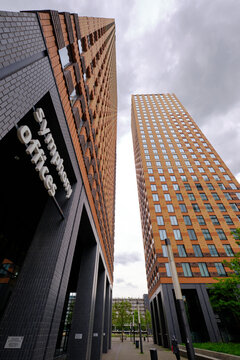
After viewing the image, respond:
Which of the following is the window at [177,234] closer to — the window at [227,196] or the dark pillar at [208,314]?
the dark pillar at [208,314]

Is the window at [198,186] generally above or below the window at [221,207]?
above

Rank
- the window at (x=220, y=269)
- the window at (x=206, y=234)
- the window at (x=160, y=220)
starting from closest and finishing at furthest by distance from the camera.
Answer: the window at (x=220, y=269)
the window at (x=206, y=234)
the window at (x=160, y=220)

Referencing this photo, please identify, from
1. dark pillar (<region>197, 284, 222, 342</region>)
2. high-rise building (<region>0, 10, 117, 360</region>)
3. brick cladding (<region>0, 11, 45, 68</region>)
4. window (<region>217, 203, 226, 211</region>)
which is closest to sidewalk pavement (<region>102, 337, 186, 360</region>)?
dark pillar (<region>197, 284, 222, 342</region>)

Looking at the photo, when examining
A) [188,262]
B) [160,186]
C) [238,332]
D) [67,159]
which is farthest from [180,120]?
[67,159]

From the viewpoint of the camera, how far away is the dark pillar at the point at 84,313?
10828 mm

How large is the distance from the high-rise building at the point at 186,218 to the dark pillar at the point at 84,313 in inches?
752

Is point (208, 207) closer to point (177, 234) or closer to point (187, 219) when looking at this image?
point (187, 219)

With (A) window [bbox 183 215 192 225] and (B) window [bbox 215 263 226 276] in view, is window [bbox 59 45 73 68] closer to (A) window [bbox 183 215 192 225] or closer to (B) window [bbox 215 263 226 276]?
(A) window [bbox 183 215 192 225]

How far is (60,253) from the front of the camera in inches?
269

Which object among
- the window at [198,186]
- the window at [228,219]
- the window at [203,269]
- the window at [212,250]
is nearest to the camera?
the window at [203,269]

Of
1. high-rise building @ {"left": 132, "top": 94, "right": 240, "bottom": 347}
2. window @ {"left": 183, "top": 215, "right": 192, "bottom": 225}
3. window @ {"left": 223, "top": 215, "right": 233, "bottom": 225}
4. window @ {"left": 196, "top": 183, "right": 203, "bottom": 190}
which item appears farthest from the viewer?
window @ {"left": 196, "top": 183, "right": 203, "bottom": 190}

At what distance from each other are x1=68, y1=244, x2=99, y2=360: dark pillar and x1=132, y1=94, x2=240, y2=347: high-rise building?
19099 millimetres

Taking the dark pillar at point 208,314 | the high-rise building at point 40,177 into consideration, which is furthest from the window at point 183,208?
the high-rise building at point 40,177

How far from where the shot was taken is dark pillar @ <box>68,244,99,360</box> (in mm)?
10828
